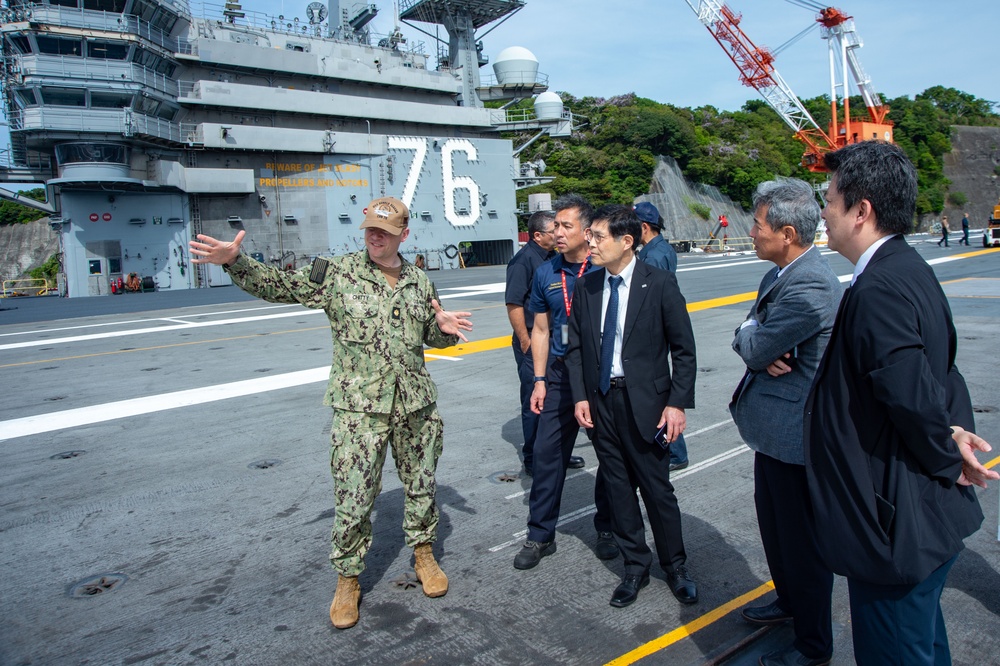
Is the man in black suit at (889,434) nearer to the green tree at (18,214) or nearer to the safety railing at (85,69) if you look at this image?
the safety railing at (85,69)

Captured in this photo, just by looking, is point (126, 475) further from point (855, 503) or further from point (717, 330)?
point (717, 330)

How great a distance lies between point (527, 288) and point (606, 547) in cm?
194

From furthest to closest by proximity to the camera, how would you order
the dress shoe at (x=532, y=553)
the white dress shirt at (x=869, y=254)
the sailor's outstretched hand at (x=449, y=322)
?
1. the dress shoe at (x=532, y=553)
2. the sailor's outstretched hand at (x=449, y=322)
3. the white dress shirt at (x=869, y=254)

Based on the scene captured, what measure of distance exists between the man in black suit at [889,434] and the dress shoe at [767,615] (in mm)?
1043

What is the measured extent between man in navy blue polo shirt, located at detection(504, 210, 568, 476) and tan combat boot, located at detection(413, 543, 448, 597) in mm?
1553

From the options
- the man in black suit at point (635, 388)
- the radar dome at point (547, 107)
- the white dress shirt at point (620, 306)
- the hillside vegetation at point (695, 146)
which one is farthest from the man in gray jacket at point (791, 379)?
the hillside vegetation at point (695, 146)

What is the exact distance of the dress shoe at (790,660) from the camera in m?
2.62

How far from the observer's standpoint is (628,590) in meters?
3.18

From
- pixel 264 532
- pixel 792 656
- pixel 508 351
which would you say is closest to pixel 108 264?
pixel 508 351

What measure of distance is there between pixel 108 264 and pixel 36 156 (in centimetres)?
726

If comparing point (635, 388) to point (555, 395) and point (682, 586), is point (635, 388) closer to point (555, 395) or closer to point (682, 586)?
point (555, 395)

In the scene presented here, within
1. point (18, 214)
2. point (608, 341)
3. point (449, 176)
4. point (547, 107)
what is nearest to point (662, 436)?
point (608, 341)

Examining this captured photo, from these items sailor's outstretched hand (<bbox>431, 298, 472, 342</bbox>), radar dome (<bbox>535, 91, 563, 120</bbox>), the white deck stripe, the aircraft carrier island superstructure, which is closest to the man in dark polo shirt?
sailor's outstretched hand (<bbox>431, 298, 472, 342</bbox>)

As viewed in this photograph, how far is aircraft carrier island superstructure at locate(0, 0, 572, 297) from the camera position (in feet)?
83.7
